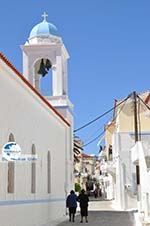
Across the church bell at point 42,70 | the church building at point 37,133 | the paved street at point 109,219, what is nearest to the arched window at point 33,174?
the church building at point 37,133

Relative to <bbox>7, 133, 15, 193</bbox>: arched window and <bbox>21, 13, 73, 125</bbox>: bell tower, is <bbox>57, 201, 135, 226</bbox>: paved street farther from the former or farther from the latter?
<bbox>7, 133, 15, 193</bbox>: arched window

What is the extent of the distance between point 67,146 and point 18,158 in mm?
12823

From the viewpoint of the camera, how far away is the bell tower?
28531mm

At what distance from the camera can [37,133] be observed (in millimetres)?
19859

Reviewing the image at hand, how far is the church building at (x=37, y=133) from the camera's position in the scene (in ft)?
50.2

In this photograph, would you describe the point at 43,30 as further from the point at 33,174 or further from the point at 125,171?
the point at 33,174

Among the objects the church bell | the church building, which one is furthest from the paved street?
the church bell

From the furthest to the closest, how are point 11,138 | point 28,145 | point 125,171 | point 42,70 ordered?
1. point 125,171
2. point 42,70
3. point 28,145
4. point 11,138

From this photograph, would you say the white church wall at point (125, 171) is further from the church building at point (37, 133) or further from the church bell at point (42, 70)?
the church bell at point (42, 70)

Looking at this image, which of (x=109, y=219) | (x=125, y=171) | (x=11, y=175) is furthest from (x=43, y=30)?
(x=11, y=175)

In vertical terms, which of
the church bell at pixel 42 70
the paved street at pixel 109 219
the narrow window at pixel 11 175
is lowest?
the paved street at pixel 109 219

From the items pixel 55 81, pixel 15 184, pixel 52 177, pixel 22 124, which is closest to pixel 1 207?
pixel 15 184

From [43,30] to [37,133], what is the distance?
10.9m

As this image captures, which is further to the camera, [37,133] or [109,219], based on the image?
[109,219]
